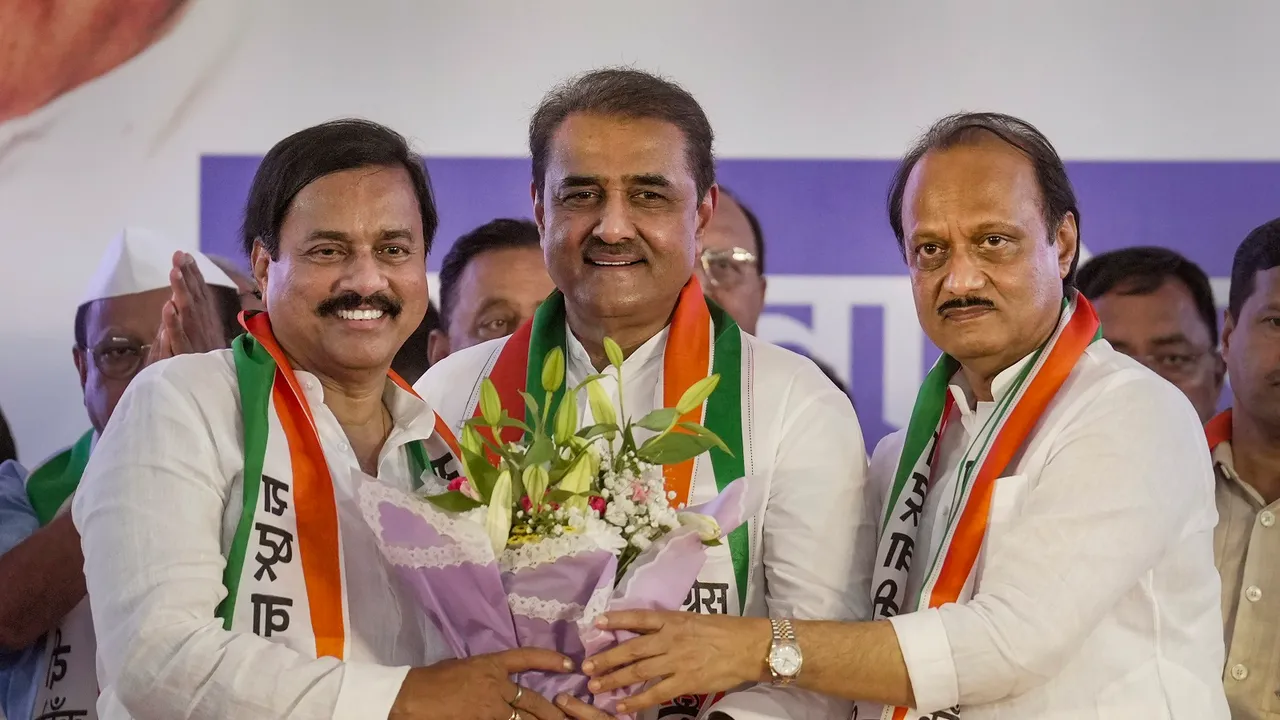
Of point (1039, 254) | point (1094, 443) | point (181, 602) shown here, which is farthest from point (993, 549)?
point (181, 602)

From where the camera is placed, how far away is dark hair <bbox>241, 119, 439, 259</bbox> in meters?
2.60

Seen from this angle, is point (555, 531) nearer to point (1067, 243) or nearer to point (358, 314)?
point (358, 314)

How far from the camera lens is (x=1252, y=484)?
342 cm

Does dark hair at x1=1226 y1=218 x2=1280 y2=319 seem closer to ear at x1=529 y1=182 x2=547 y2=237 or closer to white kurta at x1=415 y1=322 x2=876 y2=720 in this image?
white kurta at x1=415 y1=322 x2=876 y2=720

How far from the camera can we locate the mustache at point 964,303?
8.85 ft

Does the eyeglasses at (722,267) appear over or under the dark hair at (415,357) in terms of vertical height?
over

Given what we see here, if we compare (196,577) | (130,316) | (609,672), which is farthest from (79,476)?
(609,672)

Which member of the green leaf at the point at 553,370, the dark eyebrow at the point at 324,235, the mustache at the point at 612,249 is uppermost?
the dark eyebrow at the point at 324,235

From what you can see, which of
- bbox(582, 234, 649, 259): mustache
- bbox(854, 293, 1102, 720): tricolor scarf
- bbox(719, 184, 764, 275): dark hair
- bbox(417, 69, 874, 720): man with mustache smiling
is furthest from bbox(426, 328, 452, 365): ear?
bbox(854, 293, 1102, 720): tricolor scarf

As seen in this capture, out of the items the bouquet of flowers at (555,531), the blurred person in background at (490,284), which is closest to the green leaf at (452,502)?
the bouquet of flowers at (555,531)

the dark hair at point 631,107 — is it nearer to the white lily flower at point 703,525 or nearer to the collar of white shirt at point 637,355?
the collar of white shirt at point 637,355

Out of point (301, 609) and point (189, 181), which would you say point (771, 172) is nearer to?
point (189, 181)

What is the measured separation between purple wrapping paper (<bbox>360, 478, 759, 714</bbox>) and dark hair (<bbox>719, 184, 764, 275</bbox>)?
2195 mm

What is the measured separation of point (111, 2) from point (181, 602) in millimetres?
2738
